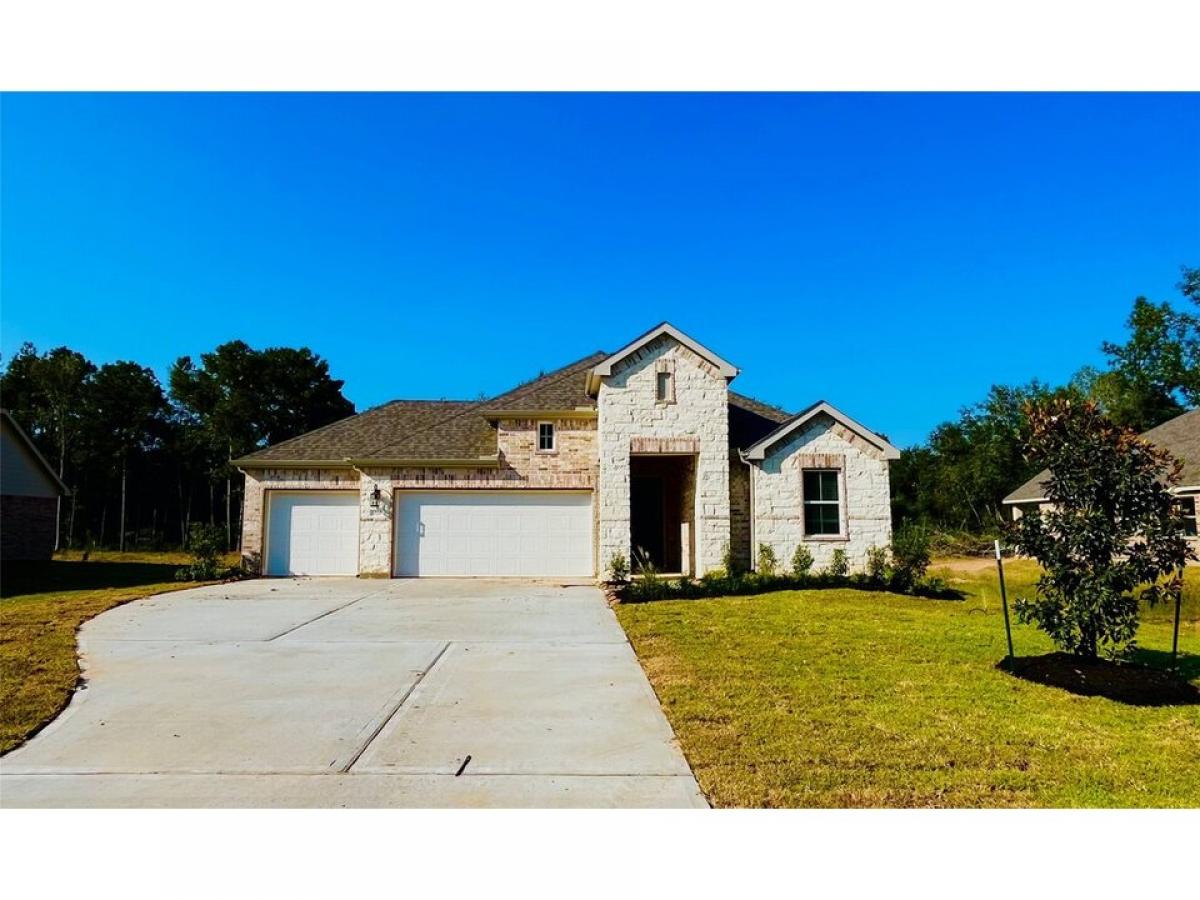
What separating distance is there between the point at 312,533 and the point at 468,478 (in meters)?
4.50

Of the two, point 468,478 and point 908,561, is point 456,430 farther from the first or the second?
point 908,561

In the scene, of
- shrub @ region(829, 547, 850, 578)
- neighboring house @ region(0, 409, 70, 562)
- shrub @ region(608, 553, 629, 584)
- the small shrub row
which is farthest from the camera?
neighboring house @ region(0, 409, 70, 562)

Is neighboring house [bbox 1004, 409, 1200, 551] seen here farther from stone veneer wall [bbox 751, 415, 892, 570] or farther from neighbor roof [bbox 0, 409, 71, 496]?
neighbor roof [bbox 0, 409, 71, 496]

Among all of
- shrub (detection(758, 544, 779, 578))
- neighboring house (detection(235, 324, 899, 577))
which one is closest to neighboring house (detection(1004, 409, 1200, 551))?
neighboring house (detection(235, 324, 899, 577))

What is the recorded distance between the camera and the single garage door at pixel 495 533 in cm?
1719

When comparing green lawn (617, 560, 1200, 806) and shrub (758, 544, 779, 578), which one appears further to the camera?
shrub (758, 544, 779, 578)

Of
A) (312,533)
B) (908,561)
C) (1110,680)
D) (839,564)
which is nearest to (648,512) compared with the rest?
(839,564)

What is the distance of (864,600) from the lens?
12.6 metres

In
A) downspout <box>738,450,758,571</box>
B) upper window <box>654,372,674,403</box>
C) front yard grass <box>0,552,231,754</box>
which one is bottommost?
front yard grass <box>0,552,231,754</box>

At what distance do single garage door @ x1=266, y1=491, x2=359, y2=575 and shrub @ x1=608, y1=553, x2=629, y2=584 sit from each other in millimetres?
6853

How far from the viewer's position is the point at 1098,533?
6680mm

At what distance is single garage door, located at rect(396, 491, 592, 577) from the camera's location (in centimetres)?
1719

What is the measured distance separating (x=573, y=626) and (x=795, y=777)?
19.7 ft
